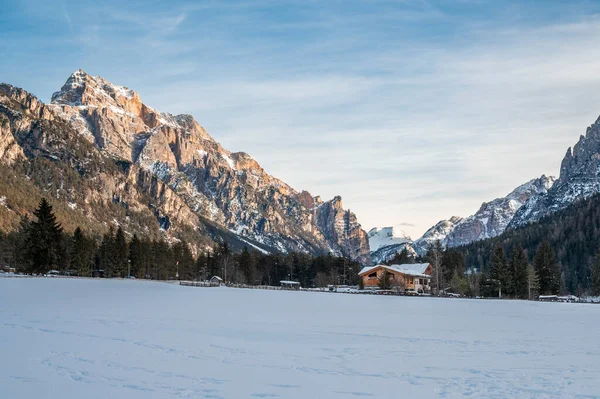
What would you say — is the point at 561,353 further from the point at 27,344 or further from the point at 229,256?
the point at 229,256

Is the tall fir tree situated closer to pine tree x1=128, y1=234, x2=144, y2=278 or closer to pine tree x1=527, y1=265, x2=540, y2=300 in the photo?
pine tree x1=128, y1=234, x2=144, y2=278

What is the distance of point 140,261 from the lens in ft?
401

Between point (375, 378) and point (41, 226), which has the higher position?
point (41, 226)

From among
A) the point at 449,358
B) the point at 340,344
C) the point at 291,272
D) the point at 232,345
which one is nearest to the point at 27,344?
the point at 232,345

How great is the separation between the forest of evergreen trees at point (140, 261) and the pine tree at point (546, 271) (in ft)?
170

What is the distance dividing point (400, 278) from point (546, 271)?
87.6ft

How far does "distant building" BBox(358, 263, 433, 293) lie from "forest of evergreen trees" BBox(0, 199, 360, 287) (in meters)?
24.5

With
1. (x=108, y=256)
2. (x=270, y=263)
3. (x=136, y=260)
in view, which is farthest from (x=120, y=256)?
(x=270, y=263)

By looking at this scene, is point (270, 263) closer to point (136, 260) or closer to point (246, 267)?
point (246, 267)

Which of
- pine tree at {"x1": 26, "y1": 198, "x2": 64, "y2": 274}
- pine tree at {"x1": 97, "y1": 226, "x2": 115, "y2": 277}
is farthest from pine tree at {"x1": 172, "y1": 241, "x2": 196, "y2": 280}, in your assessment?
pine tree at {"x1": 26, "y1": 198, "x2": 64, "y2": 274}

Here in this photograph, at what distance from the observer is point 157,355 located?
17.3 metres

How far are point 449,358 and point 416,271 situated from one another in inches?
3991

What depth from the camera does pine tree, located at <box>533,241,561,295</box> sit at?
94688mm

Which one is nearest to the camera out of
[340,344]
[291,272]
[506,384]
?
[506,384]
